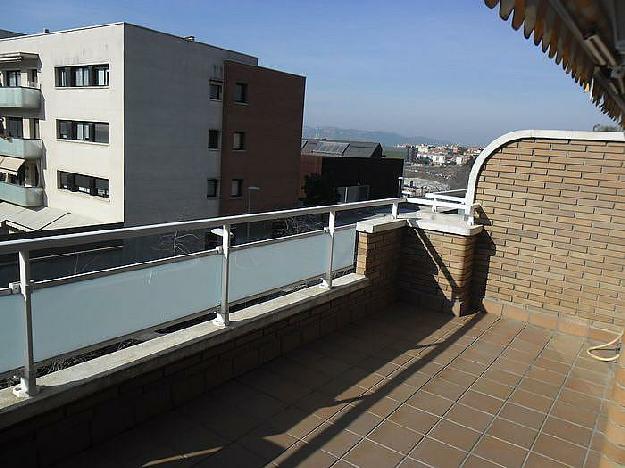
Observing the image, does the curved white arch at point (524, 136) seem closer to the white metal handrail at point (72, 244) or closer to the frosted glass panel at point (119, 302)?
the white metal handrail at point (72, 244)

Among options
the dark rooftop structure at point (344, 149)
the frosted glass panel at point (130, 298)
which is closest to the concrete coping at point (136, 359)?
the frosted glass panel at point (130, 298)

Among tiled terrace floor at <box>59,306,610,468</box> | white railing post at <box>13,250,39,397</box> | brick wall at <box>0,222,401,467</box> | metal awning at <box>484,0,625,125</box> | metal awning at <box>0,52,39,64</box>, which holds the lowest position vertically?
tiled terrace floor at <box>59,306,610,468</box>

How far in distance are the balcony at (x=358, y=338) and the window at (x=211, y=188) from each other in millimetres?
23379

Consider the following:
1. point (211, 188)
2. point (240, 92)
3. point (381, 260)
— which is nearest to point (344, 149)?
point (240, 92)

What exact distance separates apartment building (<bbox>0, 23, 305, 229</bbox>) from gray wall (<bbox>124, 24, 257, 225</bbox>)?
5 centimetres

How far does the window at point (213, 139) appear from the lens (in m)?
27.6

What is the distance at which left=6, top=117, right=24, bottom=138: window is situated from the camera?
1147 inches

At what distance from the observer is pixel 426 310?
18.7ft

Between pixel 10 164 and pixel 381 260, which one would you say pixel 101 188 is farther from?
pixel 381 260

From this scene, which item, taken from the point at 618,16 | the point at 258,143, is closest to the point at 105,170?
the point at 258,143

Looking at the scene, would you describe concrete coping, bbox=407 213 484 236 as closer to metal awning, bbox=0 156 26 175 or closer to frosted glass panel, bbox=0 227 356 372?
frosted glass panel, bbox=0 227 356 372

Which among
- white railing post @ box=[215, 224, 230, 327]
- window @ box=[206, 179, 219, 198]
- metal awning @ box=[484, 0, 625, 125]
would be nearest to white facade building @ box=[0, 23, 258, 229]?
window @ box=[206, 179, 219, 198]

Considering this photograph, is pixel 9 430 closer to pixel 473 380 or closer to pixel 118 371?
pixel 118 371

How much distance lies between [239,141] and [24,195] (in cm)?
1319
